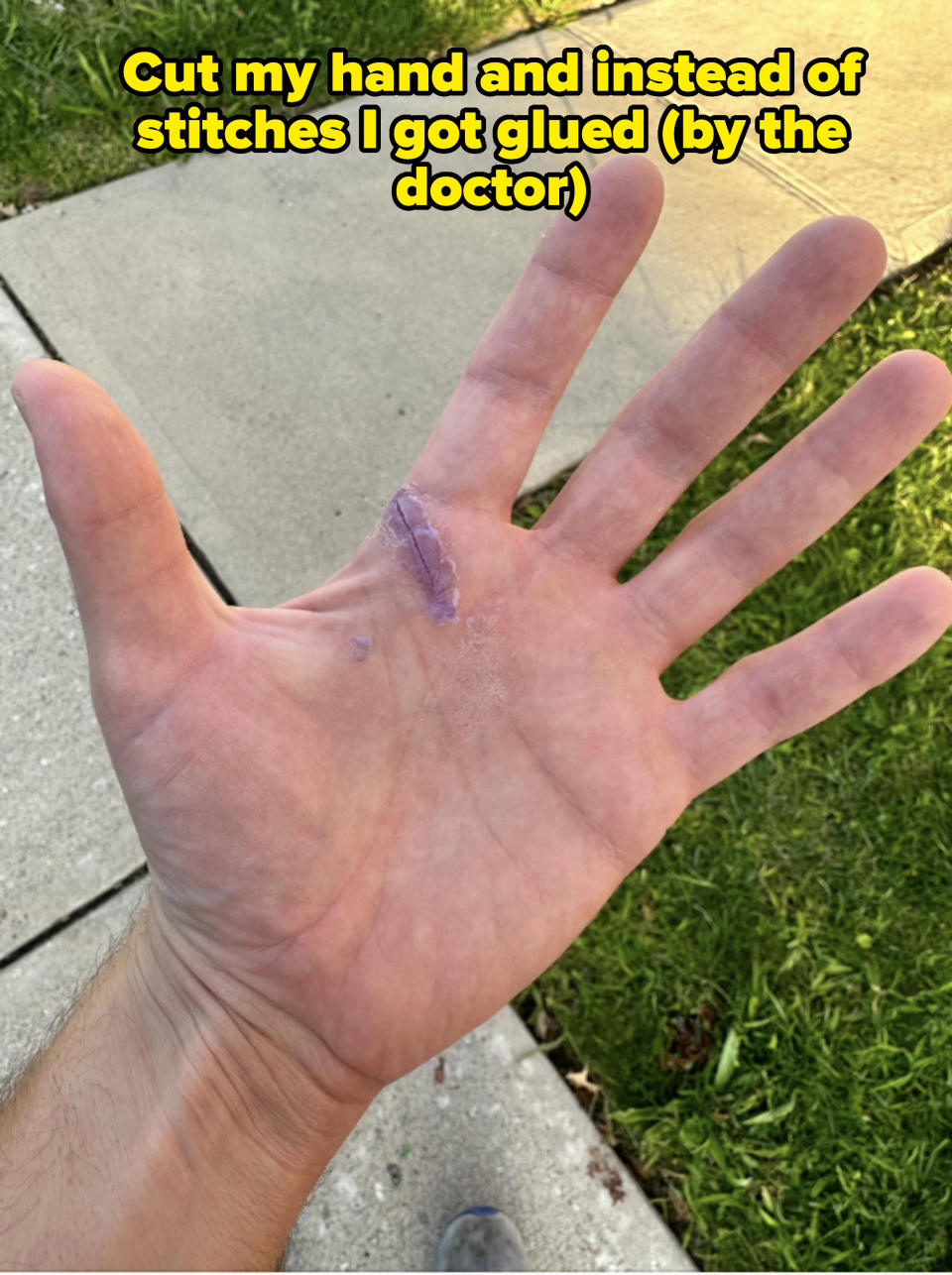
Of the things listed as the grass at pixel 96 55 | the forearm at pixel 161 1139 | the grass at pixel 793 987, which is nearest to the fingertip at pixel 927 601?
the grass at pixel 793 987

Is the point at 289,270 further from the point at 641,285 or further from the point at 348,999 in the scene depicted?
the point at 348,999

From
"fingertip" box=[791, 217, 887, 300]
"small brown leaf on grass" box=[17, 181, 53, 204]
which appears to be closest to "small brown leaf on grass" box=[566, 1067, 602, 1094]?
"fingertip" box=[791, 217, 887, 300]

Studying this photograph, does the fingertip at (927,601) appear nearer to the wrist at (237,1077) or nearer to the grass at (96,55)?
the wrist at (237,1077)

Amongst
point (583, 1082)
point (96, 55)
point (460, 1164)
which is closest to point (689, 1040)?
point (583, 1082)

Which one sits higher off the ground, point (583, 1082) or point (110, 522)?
point (110, 522)

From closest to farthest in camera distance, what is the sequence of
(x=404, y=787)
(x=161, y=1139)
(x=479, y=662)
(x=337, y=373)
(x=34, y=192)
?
(x=161, y=1139) → (x=404, y=787) → (x=479, y=662) → (x=337, y=373) → (x=34, y=192)

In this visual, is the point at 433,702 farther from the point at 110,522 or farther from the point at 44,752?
the point at 44,752
